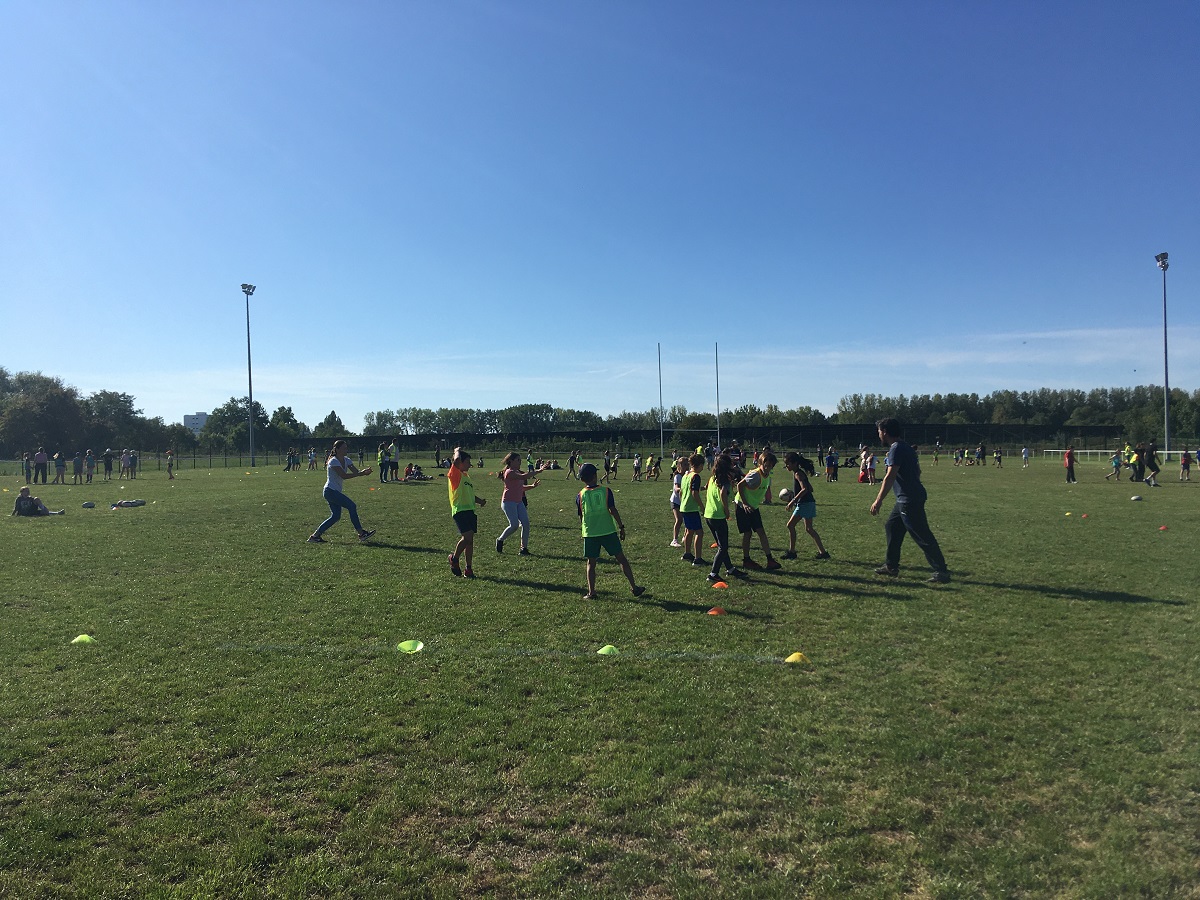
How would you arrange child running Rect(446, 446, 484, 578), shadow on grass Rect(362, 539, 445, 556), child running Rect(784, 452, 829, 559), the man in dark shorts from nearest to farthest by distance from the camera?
child running Rect(446, 446, 484, 578)
child running Rect(784, 452, 829, 559)
shadow on grass Rect(362, 539, 445, 556)
the man in dark shorts

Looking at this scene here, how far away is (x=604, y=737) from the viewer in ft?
15.5

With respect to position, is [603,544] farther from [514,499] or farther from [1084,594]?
[1084,594]

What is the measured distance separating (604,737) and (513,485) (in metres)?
7.35

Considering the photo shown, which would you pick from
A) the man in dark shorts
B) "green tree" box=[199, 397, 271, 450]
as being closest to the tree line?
"green tree" box=[199, 397, 271, 450]

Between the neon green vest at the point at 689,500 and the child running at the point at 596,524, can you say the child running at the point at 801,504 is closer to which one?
the neon green vest at the point at 689,500

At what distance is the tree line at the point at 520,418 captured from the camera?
76.1m

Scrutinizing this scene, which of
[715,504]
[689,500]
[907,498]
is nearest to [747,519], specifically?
[689,500]

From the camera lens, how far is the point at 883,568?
395 inches

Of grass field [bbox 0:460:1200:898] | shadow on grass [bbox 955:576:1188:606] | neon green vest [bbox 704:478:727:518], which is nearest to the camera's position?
grass field [bbox 0:460:1200:898]

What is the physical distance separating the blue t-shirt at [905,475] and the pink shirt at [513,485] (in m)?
5.56

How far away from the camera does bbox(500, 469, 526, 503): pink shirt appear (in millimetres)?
11617

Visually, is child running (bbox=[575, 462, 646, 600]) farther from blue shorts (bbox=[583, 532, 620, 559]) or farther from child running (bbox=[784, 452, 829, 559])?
child running (bbox=[784, 452, 829, 559])

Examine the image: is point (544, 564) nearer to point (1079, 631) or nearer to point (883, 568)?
point (883, 568)

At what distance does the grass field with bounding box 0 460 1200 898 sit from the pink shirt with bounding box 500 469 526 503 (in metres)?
2.03
